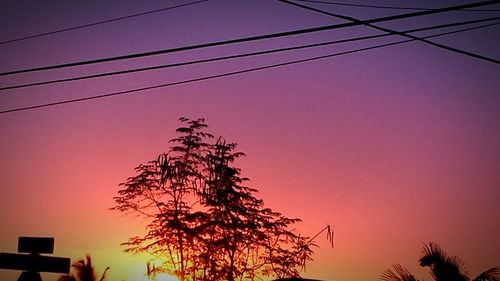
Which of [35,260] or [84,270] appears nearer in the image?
[35,260]

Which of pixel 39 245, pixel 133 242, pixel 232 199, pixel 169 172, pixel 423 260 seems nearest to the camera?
pixel 39 245

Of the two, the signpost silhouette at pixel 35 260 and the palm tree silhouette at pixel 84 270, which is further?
the palm tree silhouette at pixel 84 270

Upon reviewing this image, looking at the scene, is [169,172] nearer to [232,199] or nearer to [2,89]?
[232,199]

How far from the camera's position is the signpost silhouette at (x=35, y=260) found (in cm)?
695

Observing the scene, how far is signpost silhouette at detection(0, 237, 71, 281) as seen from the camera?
22.8ft

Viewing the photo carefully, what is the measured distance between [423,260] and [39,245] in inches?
370

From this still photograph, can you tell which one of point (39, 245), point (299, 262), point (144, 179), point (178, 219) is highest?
point (144, 179)

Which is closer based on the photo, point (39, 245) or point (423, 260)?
point (39, 245)

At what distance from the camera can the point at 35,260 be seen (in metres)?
6.98

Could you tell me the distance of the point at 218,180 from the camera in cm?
1994

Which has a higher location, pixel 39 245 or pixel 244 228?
pixel 244 228

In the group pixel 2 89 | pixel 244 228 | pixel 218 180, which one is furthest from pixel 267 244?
pixel 2 89

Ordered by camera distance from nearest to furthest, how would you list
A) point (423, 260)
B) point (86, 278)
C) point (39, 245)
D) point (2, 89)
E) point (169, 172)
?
point (39, 245) → point (2, 89) → point (423, 260) → point (169, 172) → point (86, 278)

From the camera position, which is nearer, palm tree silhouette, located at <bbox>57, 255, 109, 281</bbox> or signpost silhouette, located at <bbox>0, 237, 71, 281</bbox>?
signpost silhouette, located at <bbox>0, 237, 71, 281</bbox>
